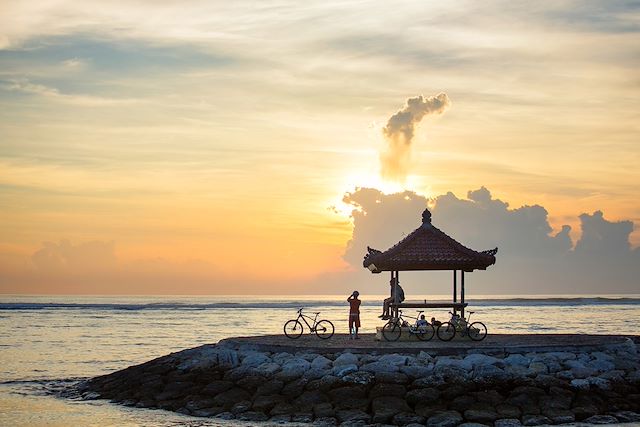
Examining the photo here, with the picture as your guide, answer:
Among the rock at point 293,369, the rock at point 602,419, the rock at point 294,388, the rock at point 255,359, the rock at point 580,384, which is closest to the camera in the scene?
the rock at point 602,419

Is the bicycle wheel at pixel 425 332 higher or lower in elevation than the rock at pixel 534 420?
higher

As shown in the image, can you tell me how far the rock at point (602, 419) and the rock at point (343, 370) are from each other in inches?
265

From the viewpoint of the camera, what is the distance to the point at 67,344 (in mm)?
53969

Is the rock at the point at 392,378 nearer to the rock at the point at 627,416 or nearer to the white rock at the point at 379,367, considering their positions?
the white rock at the point at 379,367

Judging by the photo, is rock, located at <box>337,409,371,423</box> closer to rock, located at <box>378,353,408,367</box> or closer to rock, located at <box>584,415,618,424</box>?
rock, located at <box>378,353,408,367</box>

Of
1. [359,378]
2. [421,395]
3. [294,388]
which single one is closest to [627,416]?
[421,395]

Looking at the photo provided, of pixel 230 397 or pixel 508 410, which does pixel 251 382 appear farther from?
pixel 508 410

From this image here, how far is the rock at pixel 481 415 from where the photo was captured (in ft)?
74.8

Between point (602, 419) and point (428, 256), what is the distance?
9423 millimetres

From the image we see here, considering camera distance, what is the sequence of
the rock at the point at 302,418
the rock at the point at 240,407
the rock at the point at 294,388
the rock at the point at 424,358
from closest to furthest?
the rock at the point at 302,418 → the rock at the point at 240,407 → the rock at the point at 294,388 → the rock at the point at 424,358

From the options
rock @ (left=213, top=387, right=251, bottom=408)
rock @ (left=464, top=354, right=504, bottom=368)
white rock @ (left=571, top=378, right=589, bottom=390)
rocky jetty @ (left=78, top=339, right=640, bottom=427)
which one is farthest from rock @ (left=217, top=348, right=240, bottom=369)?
white rock @ (left=571, top=378, right=589, bottom=390)

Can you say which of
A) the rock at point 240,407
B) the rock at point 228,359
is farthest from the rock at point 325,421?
the rock at point 228,359

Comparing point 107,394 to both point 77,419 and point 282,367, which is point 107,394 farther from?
point 282,367

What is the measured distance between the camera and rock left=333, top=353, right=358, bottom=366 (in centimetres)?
2595
